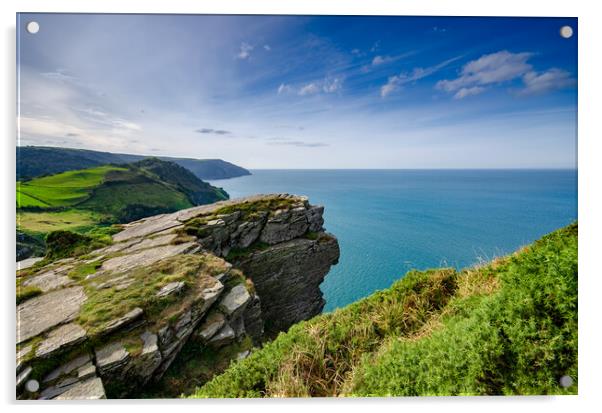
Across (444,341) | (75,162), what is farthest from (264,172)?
(444,341)

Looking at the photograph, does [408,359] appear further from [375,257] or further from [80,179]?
[375,257]

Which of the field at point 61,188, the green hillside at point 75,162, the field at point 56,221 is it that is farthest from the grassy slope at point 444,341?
the green hillside at point 75,162

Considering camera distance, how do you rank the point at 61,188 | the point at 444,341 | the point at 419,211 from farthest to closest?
the point at 419,211
the point at 61,188
the point at 444,341

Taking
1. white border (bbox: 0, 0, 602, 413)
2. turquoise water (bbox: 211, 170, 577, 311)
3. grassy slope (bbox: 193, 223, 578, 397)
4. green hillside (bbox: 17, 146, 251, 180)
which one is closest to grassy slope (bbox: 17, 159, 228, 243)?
green hillside (bbox: 17, 146, 251, 180)

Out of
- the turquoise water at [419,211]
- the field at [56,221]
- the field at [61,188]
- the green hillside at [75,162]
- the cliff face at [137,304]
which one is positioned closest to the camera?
the cliff face at [137,304]

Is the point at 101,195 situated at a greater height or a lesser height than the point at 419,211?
greater

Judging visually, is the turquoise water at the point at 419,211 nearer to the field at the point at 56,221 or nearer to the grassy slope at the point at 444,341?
the grassy slope at the point at 444,341

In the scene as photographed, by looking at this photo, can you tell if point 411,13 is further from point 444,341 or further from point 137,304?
point 137,304
